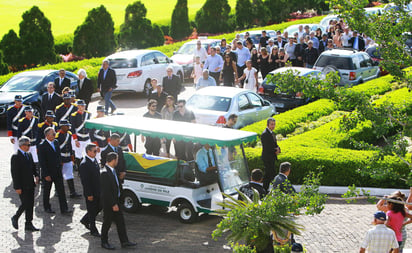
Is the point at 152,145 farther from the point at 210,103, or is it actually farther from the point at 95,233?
the point at 95,233

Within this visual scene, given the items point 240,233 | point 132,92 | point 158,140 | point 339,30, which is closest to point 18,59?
point 132,92

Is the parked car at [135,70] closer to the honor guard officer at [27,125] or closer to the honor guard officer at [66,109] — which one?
the honor guard officer at [66,109]

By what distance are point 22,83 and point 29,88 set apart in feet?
1.75

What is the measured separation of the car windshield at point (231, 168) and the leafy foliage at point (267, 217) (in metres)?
3.16

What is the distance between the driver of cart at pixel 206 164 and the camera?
491 inches

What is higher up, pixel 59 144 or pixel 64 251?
pixel 59 144

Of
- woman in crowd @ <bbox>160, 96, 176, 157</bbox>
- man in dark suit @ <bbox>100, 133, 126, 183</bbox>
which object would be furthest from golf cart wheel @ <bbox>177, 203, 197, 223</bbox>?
woman in crowd @ <bbox>160, 96, 176, 157</bbox>

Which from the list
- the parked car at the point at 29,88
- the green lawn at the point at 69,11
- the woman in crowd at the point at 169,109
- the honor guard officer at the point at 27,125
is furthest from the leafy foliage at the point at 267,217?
the green lawn at the point at 69,11

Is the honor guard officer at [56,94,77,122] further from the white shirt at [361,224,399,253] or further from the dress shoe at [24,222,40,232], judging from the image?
the white shirt at [361,224,399,253]

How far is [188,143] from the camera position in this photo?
43.4 feet

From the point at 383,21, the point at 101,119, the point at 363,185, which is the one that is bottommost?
the point at 363,185

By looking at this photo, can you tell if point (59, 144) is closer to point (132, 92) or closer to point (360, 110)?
point (360, 110)

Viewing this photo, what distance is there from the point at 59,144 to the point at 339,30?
19.8 metres

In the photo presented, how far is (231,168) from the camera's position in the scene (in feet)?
42.0
